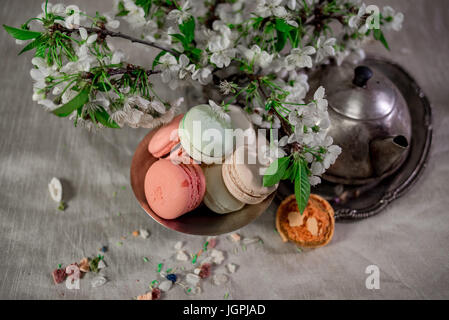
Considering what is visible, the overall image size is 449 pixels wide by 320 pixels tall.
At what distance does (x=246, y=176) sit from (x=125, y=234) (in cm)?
31

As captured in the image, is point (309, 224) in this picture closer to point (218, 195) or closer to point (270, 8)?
point (218, 195)

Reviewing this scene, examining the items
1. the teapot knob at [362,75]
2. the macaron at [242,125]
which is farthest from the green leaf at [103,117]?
the teapot knob at [362,75]

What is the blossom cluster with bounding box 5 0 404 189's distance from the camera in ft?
1.61

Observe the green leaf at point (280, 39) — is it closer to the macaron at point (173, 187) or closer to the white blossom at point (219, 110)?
the white blossom at point (219, 110)

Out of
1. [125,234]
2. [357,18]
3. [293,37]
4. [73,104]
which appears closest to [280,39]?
[293,37]

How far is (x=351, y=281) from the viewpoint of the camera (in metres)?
0.74

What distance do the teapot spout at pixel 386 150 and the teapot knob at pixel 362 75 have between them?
0.11 meters

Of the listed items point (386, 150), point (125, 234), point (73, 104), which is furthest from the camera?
point (125, 234)

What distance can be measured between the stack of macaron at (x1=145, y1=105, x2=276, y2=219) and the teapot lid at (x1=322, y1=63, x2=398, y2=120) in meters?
0.18

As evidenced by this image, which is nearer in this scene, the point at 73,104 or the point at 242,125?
the point at 73,104

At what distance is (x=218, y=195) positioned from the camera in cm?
67

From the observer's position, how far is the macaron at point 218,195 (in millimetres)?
670
